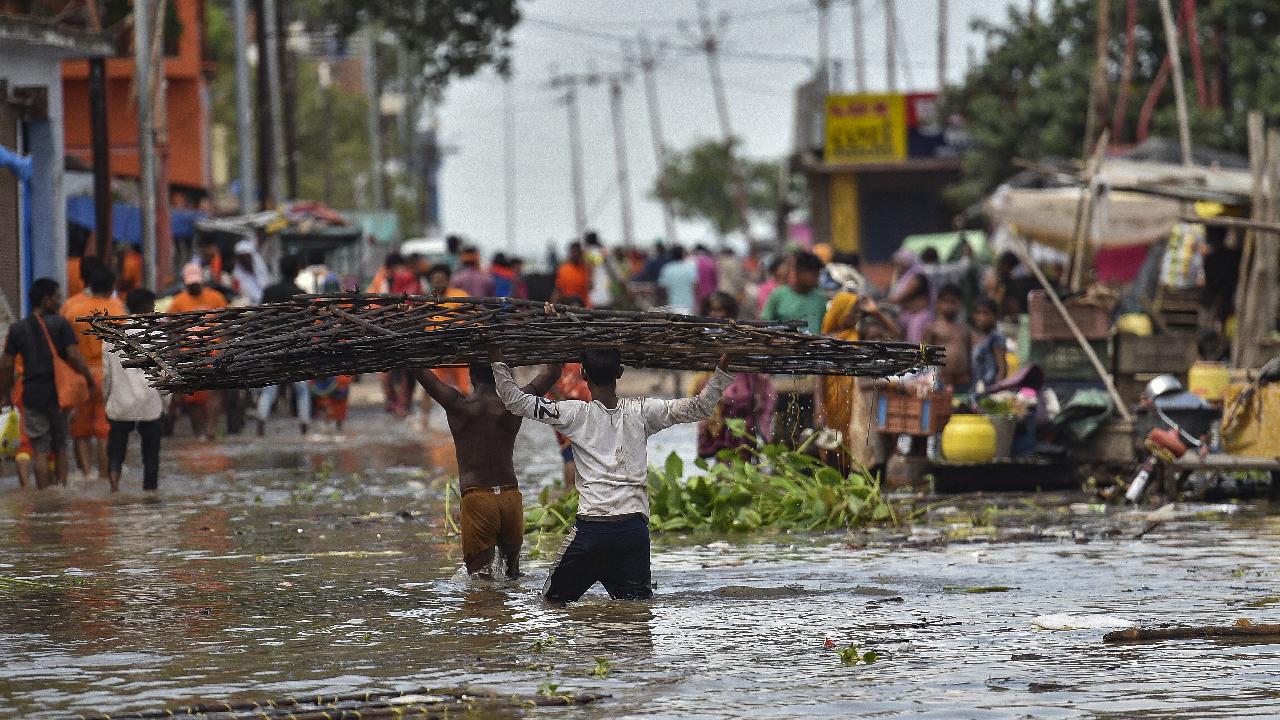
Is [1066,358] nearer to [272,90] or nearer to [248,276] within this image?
[248,276]

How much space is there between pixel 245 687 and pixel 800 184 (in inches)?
3117

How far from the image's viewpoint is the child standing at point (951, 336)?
17078 mm

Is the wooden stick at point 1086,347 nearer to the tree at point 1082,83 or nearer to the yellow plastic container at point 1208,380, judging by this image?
the yellow plastic container at point 1208,380

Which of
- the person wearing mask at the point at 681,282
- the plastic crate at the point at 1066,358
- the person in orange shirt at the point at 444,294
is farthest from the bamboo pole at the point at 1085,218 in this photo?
the person wearing mask at the point at 681,282

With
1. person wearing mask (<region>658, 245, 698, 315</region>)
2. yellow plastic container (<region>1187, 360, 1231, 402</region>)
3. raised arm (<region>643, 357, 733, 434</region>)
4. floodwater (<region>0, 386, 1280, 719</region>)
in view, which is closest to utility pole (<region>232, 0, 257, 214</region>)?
person wearing mask (<region>658, 245, 698, 315</region>)

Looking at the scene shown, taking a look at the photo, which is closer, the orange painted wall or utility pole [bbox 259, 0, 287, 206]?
utility pole [bbox 259, 0, 287, 206]

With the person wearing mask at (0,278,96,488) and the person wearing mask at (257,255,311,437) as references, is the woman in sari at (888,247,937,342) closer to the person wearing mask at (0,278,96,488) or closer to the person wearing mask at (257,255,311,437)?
the person wearing mask at (257,255,311,437)

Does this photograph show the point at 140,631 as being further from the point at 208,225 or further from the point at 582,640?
the point at 208,225

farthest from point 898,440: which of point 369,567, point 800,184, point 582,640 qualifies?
point 800,184

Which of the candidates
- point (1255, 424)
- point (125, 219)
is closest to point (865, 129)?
point (125, 219)

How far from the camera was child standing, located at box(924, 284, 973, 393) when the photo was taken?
1708cm

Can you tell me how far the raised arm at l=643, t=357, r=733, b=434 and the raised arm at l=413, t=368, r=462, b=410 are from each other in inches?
43.0

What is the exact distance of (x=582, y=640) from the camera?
9000 mm

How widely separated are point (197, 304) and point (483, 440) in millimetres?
8878
